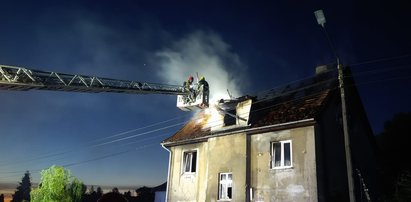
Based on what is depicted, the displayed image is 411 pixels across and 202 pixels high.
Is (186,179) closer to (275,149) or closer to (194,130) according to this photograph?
(194,130)

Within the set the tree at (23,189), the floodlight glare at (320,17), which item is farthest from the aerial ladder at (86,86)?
the tree at (23,189)

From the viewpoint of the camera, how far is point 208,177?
20.5 m

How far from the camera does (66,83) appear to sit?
1939 centimetres

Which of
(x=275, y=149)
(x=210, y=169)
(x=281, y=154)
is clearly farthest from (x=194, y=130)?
(x=281, y=154)

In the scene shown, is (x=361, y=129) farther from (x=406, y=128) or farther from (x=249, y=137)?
(x=406, y=128)

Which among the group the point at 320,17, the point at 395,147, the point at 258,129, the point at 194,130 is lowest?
the point at 258,129

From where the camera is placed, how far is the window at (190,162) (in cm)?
2278

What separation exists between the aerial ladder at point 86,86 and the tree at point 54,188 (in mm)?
24400

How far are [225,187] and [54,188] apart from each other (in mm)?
28706

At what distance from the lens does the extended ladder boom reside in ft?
55.2

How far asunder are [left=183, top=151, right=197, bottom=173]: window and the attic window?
3.25 metres

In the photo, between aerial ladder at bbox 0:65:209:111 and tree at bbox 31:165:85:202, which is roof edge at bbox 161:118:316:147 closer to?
aerial ladder at bbox 0:65:209:111

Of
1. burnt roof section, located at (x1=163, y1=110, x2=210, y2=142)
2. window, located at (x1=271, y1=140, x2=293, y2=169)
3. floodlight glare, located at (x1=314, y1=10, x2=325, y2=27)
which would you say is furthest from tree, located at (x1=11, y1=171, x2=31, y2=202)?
floodlight glare, located at (x1=314, y1=10, x2=325, y2=27)

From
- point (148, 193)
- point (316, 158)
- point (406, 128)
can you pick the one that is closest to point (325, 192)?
point (316, 158)
